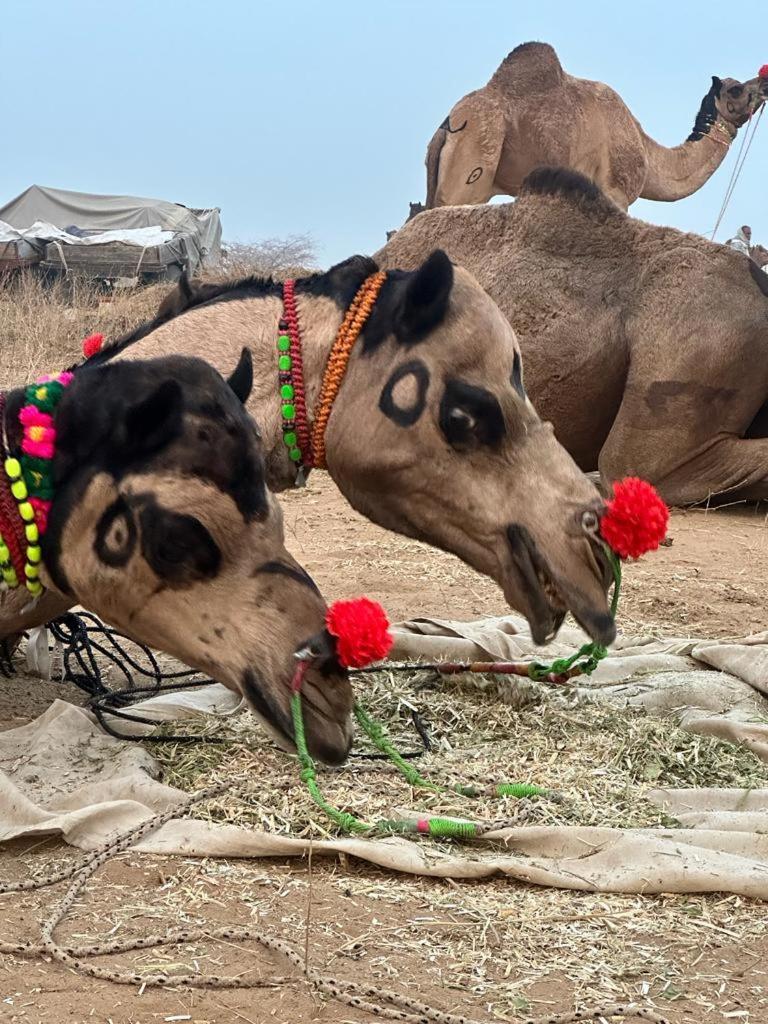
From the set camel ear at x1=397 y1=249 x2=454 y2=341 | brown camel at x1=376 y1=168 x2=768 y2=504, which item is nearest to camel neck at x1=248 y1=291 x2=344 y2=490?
camel ear at x1=397 y1=249 x2=454 y2=341

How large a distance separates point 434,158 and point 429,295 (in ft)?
34.1

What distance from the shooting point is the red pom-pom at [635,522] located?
3.32 meters

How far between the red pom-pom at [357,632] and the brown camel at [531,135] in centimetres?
1122

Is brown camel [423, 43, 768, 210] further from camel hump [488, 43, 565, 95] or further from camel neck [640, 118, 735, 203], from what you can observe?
camel neck [640, 118, 735, 203]

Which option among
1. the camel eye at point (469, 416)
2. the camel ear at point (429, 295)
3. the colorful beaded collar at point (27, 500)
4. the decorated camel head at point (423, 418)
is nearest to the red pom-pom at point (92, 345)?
the decorated camel head at point (423, 418)

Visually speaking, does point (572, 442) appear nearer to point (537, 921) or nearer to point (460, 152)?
point (537, 921)

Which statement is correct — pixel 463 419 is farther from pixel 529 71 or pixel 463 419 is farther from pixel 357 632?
pixel 529 71

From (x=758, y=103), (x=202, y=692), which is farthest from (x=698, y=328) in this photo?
(x=758, y=103)

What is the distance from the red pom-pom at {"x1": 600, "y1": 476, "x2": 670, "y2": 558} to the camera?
3324 mm

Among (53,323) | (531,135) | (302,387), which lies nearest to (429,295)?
(302,387)

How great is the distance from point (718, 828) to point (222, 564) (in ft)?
4.80

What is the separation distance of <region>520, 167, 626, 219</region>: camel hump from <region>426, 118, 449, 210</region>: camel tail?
19.7ft

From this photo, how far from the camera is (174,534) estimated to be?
8.73 ft

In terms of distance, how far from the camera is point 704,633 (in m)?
5.70
